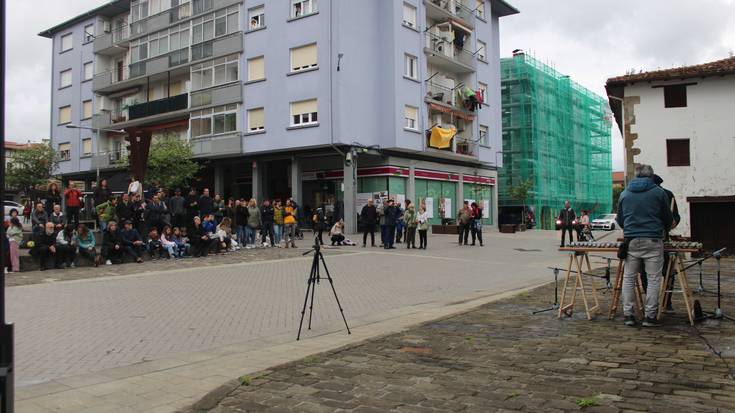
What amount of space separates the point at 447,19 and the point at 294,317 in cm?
3271

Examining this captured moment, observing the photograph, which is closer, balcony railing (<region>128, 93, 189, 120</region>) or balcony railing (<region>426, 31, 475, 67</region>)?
balcony railing (<region>426, 31, 475, 67</region>)

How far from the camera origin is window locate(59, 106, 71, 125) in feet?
153

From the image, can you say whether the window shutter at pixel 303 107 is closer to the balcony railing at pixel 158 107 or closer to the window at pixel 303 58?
the window at pixel 303 58

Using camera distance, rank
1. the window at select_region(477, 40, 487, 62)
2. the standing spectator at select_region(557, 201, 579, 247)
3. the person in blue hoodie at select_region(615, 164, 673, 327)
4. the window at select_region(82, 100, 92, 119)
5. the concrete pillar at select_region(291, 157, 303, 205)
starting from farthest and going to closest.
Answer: the window at select_region(82, 100, 92, 119)
the window at select_region(477, 40, 487, 62)
the concrete pillar at select_region(291, 157, 303, 205)
the standing spectator at select_region(557, 201, 579, 247)
the person in blue hoodie at select_region(615, 164, 673, 327)

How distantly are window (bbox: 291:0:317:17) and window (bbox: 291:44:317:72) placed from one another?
1.86 metres

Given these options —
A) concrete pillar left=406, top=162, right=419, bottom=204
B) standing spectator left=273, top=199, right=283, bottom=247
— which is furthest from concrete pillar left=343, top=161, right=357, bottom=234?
standing spectator left=273, top=199, right=283, bottom=247

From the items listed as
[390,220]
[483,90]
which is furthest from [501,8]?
[390,220]

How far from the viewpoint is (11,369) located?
2639 millimetres

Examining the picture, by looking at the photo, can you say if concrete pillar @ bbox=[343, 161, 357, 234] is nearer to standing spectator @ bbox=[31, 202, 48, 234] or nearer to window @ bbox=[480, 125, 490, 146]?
window @ bbox=[480, 125, 490, 146]

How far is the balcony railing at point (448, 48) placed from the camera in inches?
1401

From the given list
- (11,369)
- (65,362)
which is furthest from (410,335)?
(11,369)

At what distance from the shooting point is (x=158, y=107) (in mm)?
39250

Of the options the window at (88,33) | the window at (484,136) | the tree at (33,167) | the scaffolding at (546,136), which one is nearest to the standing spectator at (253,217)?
the window at (484,136)

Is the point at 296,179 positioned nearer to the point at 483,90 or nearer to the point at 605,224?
the point at 483,90
